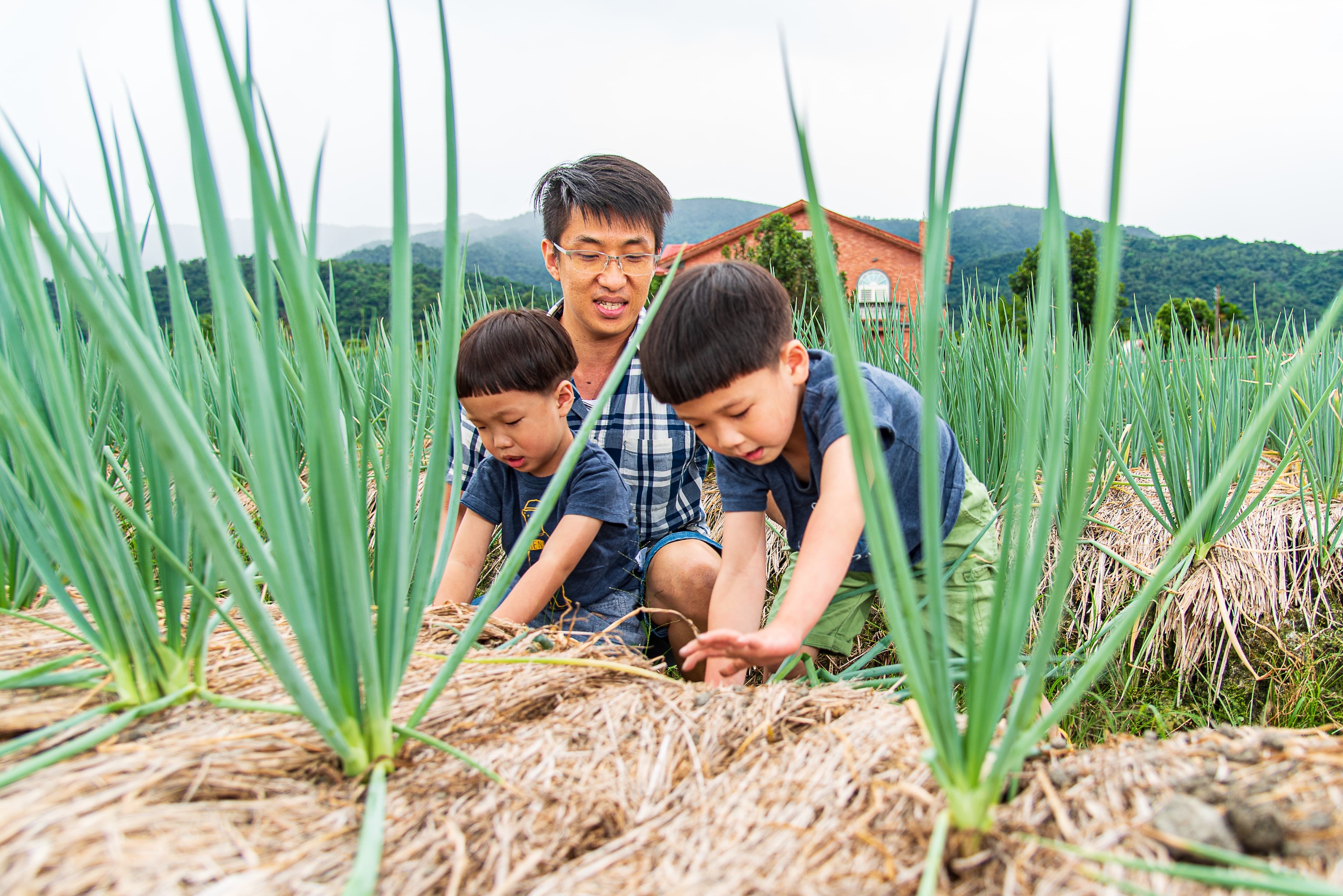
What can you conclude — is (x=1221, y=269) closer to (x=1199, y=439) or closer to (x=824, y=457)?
(x=1199, y=439)

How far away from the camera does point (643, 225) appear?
1783 mm

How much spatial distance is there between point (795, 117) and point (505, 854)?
1.83ft

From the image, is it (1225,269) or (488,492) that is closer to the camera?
(488,492)

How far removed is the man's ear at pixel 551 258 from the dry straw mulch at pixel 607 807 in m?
1.35

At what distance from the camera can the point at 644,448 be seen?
192 centimetres

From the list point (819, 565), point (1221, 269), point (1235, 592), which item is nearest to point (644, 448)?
point (819, 565)

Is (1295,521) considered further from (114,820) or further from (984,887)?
(114,820)

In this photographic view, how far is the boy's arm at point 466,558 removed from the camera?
155 centimetres

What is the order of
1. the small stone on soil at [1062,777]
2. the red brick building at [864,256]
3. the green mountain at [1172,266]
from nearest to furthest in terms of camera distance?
the small stone on soil at [1062,777]
the red brick building at [864,256]
the green mountain at [1172,266]

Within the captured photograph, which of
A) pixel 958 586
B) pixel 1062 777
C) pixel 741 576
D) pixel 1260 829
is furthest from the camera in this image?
pixel 958 586

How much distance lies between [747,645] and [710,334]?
1.39 feet

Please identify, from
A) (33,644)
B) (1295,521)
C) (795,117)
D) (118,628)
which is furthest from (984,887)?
(1295,521)

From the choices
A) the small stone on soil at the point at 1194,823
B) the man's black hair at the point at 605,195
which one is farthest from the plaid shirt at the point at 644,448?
the small stone on soil at the point at 1194,823

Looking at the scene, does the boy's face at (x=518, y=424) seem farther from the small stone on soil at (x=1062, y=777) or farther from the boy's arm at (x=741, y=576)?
the small stone on soil at (x=1062, y=777)
